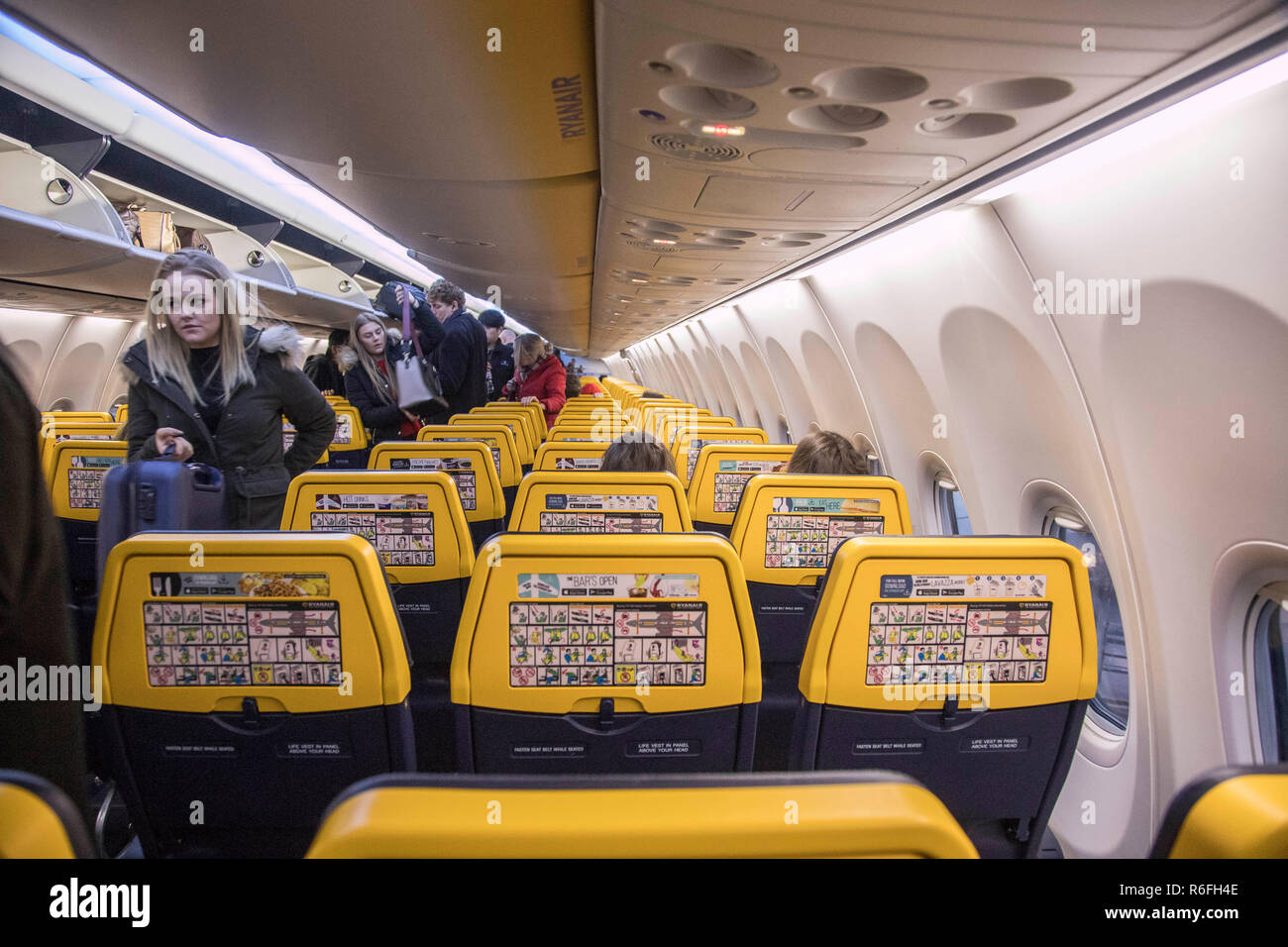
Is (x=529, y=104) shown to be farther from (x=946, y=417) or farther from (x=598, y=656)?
(x=946, y=417)

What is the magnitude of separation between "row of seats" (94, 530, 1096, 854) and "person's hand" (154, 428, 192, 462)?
1.45 meters

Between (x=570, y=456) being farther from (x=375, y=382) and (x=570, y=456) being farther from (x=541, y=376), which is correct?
(x=541, y=376)

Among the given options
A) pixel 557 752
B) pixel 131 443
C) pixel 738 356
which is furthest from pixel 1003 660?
pixel 738 356

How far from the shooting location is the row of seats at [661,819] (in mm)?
665

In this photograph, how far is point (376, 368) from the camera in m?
6.10

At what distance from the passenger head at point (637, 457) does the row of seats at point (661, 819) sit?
9.86 feet

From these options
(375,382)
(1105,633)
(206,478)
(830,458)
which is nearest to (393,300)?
(375,382)

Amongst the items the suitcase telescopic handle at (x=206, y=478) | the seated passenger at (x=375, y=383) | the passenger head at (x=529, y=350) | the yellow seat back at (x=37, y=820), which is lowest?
the yellow seat back at (x=37, y=820)

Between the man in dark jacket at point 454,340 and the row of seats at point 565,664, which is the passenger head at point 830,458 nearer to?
the row of seats at point 565,664

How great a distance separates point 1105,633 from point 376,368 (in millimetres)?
5343

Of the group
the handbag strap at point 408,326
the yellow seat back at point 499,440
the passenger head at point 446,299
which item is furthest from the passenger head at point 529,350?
the yellow seat back at point 499,440

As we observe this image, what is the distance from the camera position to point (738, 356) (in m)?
13.8
